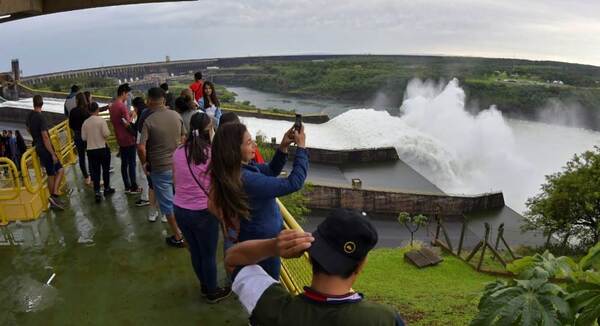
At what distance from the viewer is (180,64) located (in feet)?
359

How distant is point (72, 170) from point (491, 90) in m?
78.6

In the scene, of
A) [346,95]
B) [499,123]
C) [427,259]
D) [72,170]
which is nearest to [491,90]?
[346,95]

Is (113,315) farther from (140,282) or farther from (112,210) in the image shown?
(112,210)

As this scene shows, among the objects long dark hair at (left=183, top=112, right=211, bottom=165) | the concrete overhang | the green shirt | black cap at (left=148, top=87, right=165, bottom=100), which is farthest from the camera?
the concrete overhang

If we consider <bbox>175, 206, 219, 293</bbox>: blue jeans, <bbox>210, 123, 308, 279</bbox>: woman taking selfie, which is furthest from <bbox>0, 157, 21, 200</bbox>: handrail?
<bbox>210, 123, 308, 279</bbox>: woman taking selfie

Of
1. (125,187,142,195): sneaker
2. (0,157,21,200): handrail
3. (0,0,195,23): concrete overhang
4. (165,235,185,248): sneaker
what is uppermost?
(0,0,195,23): concrete overhang

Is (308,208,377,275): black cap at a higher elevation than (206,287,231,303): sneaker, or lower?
higher

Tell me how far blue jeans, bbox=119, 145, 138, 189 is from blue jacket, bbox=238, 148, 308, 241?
4.32 meters

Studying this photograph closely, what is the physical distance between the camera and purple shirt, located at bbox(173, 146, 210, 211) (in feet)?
11.6

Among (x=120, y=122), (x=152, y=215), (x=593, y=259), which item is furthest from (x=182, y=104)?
(x=593, y=259)

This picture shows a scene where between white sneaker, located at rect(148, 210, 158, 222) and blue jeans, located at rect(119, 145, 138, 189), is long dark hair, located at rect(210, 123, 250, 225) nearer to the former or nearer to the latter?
white sneaker, located at rect(148, 210, 158, 222)

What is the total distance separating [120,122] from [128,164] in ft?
2.52

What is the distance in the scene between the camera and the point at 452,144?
127 feet

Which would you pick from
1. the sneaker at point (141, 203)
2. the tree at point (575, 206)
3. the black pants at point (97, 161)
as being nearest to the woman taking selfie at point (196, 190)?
the sneaker at point (141, 203)
